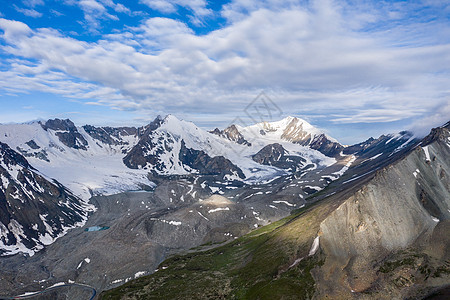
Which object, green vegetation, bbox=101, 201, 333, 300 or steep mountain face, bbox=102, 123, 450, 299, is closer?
steep mountain face, bbox=102, 123, 450, 299

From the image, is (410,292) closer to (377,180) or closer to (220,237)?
(377,180)

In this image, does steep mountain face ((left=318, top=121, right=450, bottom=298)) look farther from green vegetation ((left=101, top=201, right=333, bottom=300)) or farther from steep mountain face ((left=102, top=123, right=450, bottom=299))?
green vegetation ((left=101, top=201, right=333, bottom=300))

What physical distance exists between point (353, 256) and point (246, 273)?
38.8 meters

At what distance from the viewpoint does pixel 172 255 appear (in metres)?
143

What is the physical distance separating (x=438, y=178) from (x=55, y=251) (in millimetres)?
205970

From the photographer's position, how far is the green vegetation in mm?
84938

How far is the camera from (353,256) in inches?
3391

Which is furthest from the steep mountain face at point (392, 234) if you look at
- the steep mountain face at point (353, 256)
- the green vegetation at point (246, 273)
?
the green vegetation at point (246, 273)

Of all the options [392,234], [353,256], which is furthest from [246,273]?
[392,234]

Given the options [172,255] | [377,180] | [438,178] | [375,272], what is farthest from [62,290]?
[438,178]

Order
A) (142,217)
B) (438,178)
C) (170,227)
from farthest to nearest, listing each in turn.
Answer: (142,217), (170,227), (438,178)

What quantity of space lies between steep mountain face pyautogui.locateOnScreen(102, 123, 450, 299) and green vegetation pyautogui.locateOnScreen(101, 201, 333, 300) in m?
0.38

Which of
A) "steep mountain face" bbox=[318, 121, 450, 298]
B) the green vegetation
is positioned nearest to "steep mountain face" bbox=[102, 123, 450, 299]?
"steep mountain face" bbox=[318, 121, 450, 298]

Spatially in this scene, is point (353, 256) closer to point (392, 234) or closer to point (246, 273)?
point (392, 234)
